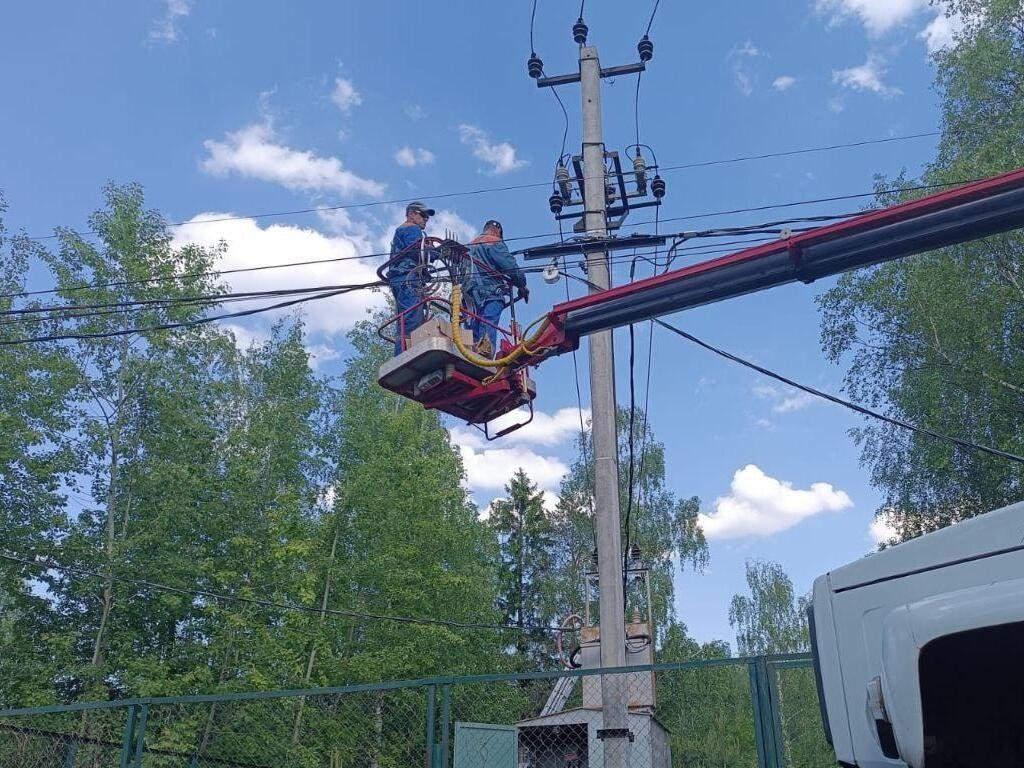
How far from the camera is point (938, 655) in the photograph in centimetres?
228

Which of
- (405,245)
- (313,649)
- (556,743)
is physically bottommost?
(556,743)

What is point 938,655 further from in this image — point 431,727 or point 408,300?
point 408,300

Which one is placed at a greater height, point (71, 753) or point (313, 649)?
point (313, 649)

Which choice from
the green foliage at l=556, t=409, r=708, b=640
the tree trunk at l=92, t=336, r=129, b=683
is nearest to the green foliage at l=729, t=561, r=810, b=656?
the green foliage at l=556, t=409, r=708, b=640

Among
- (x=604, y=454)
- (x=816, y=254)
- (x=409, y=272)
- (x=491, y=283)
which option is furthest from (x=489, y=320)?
(x=816, y=254)

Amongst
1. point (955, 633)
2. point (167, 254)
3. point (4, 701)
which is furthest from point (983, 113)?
point (4, 701)

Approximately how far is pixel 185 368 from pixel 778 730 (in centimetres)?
1991

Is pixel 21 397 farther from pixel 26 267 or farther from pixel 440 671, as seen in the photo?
pixel 440 671

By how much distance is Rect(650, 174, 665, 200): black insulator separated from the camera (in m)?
12.3

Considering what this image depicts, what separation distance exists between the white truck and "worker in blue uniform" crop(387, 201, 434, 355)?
21.8 feet

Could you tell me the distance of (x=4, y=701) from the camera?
18.6 m

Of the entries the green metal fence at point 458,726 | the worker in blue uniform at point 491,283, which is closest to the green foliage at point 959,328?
the green metal fence at point 458,726

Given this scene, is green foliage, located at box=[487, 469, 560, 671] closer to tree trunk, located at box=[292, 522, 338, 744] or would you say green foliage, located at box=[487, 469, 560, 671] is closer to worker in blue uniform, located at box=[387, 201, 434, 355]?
tree trunk, located at box=[292, 522, 338, 744]

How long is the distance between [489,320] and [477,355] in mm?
749
